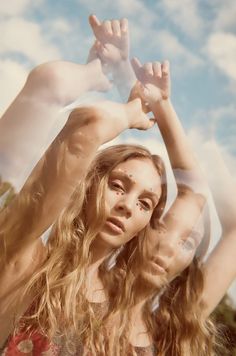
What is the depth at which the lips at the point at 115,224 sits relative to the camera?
122 centimetres

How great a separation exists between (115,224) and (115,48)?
1.17 feet

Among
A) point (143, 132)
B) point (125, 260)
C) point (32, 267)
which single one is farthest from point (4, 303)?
point (143, 132)

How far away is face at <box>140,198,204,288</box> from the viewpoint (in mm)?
1266

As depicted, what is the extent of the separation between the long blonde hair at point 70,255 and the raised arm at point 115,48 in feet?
0.43

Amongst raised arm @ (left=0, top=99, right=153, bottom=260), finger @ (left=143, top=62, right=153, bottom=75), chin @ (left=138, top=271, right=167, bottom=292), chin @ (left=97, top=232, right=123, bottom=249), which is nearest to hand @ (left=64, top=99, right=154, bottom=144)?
raised arm @ (left=0, top=99, right=153, bottom=260)

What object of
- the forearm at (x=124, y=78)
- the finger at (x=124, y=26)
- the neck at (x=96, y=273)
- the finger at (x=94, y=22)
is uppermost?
the finger at (x=124, y=26)

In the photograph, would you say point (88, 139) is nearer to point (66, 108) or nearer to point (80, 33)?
point (66, 108)

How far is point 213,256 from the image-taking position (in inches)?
52.0

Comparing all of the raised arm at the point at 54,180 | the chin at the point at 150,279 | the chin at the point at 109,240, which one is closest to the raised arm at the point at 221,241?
the chin at the point at 150,279

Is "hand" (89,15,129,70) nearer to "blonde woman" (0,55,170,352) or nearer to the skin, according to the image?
"blonde woman" (0,55,170,352)

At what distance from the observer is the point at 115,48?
1221 millimetres

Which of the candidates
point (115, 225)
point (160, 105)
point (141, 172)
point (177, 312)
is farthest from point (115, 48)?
point (177, 312)

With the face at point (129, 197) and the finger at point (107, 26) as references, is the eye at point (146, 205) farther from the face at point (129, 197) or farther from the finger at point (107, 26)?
the finger at point (107, 26)

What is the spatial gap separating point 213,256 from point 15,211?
1.54 feet
